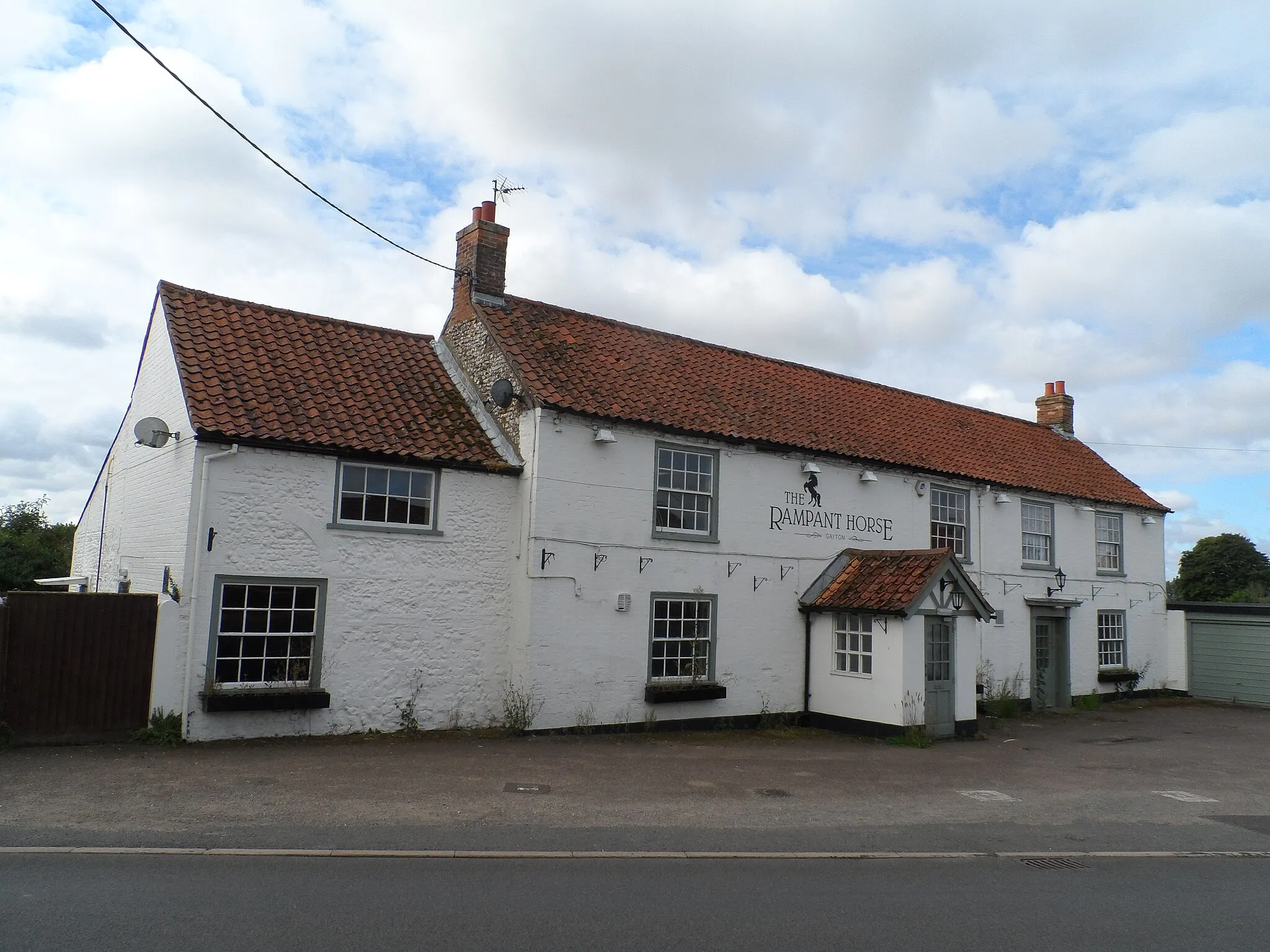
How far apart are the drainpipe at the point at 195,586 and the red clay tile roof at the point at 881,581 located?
1060cm

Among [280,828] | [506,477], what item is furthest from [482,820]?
[506,477]

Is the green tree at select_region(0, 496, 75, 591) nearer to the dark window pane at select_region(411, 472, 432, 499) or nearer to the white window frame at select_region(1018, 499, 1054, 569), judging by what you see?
the dark window pane at select_region(411, 472, 432, 499)

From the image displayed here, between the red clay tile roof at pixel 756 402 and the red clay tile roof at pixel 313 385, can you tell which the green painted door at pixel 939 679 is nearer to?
the red clay tile roof at pixel 756 402

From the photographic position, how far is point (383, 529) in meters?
14.2

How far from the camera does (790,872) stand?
7840 mm

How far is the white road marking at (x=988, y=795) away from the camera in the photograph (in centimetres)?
1141

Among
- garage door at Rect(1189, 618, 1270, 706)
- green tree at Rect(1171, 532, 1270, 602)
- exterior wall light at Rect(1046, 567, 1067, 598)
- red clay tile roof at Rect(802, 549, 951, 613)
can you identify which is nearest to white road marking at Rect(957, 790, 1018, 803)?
red clay tile roof at Rect(802, 549, 951, 613)

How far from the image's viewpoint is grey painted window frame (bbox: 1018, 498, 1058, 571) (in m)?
22.4

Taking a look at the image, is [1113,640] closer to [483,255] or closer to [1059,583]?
[1059,583]

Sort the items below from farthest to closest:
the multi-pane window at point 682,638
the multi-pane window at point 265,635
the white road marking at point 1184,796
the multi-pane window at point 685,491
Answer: the multi-pane window at point 685,491, the multi-pane window at point 682,638, the multi-pane window at point 265,635, the white road marking at point 1184,796

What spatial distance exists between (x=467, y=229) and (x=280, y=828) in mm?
12285

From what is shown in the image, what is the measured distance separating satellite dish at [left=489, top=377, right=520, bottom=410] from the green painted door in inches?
326

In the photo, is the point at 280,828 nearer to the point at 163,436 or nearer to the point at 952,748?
the point at 163,436

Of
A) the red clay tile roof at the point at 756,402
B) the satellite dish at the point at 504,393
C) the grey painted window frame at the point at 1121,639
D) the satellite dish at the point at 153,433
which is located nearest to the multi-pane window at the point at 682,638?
the red clay tile roof at the point at 756,402
